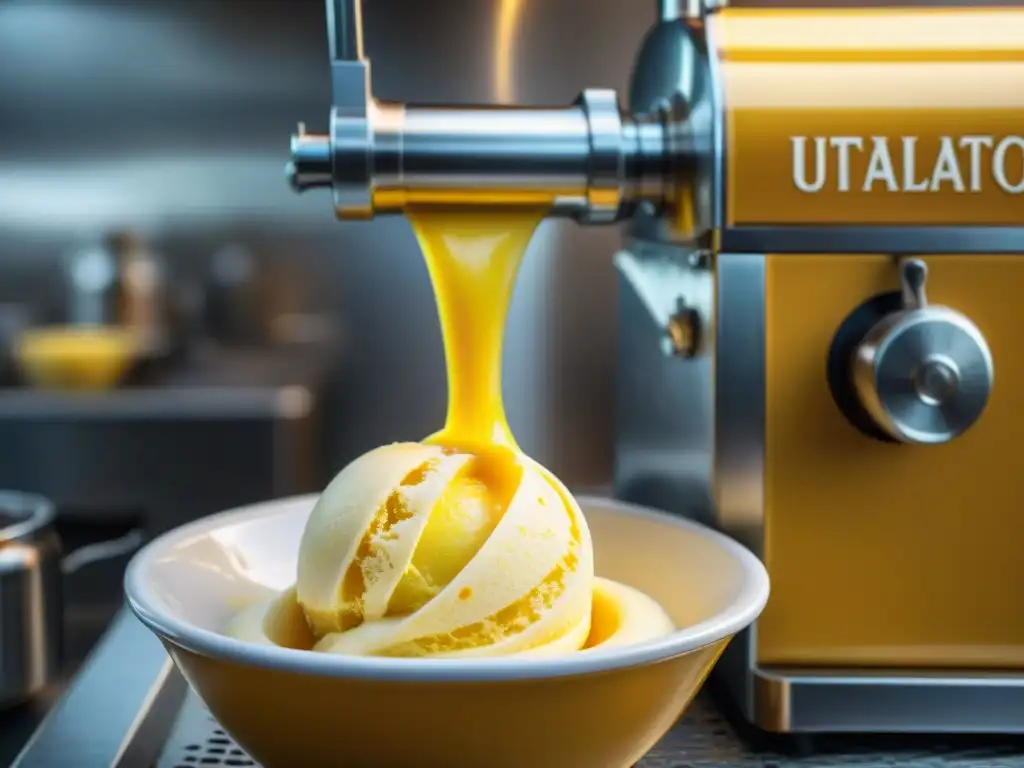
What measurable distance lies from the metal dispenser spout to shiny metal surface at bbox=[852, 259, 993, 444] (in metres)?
0.11

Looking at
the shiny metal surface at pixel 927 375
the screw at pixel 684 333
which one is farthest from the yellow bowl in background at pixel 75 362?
the shiny metal surface at pixel 927 375

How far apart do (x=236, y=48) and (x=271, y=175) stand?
5.8 inches

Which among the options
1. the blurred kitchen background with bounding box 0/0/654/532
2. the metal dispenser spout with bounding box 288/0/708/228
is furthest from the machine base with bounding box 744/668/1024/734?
the blurred kitchen background with bounding box 0/0/654/532

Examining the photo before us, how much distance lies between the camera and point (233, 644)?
353 mm

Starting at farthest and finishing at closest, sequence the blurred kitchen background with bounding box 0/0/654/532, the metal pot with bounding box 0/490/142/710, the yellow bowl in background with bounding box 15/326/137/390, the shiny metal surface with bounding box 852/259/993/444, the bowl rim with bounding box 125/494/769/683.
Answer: the yellow bowl in background with bounding box 15/326/137/390, the blurred kitchen background with bounding box 0/0/654/532, the metal pot with bounding box 0/490/142/710, the shiny metal surface with bounding box 852/259/993/444, the bowl rim with bounding box 125/494/769/683

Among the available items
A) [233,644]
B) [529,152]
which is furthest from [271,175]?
[233,644]

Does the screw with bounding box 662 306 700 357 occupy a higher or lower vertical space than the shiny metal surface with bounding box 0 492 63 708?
higher

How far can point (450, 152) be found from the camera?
463mm

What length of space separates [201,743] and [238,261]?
39.1 inches

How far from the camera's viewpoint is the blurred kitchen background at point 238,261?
3.75 feet

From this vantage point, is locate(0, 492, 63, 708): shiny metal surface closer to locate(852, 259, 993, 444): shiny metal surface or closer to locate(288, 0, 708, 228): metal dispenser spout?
locate(288, 0, 708, 228): metal dispenser spout

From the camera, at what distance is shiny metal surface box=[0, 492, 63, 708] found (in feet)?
1.88

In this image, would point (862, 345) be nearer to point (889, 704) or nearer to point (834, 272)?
point (834, 272)

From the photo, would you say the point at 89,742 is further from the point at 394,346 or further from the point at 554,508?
the point at 394,346
